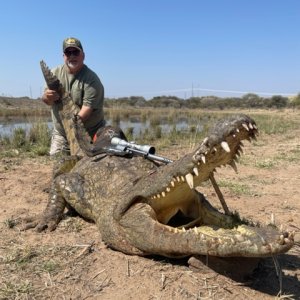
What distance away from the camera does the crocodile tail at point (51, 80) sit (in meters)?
6.45

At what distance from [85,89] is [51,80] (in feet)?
1.83

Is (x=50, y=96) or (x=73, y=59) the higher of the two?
(x=73, y=59)

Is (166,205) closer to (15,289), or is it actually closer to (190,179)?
(190,179)

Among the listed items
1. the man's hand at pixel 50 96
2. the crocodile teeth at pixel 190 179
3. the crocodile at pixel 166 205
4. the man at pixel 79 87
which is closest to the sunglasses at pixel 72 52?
the man at pixel 79 87

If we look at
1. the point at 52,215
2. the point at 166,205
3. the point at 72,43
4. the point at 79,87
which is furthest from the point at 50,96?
the point at 166,205

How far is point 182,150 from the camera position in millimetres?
10289

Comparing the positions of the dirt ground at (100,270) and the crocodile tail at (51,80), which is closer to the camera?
the dirt ground at (100,270)

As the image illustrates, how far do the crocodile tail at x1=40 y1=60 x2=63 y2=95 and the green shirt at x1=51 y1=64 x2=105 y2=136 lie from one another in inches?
10.1

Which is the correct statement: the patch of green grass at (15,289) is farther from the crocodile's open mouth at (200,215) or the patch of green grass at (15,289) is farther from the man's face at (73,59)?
the man's face at (73,59)

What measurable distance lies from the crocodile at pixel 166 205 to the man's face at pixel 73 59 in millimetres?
2067

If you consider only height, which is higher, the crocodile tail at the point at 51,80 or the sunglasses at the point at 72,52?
the sunglasses at the point at 72,52

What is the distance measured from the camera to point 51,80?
6.46 m

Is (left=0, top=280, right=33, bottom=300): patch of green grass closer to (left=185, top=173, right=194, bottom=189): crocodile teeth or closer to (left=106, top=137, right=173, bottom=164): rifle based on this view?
(left=185, top=173, right=194, bottom=189): crocodile teeth

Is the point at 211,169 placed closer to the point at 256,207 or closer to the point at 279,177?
the point at 256,207
